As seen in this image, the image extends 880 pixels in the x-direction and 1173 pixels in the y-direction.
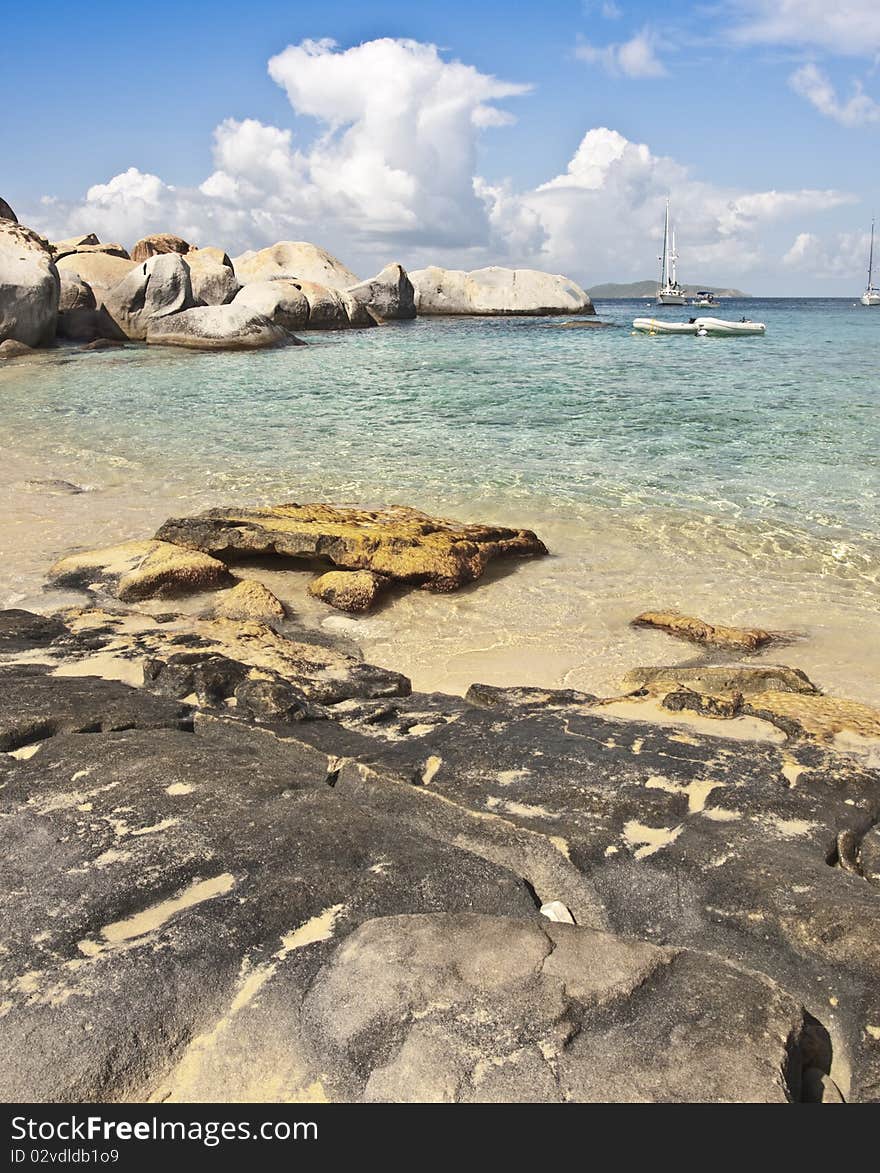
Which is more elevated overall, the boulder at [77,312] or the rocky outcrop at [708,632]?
the boulder at [77,312]

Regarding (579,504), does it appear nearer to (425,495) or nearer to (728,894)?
(425,495)

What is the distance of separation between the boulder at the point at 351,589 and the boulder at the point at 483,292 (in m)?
48.2

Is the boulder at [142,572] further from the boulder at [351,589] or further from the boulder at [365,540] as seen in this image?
the boulder at [351,589]

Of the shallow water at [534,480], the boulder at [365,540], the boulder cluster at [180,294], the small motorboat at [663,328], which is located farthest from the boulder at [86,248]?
the boulder at [365,540]

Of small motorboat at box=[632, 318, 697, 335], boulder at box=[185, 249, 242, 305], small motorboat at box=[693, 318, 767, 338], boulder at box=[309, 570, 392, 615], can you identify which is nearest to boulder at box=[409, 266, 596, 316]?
small motorboat at box=[632, 318, 697, 335]

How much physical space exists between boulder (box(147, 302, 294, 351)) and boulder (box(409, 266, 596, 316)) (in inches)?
910

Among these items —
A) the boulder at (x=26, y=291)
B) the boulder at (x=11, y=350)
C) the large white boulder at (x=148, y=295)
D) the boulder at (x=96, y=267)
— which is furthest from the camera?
the boulder at (x=96, y=267)

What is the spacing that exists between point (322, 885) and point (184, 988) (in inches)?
19.1

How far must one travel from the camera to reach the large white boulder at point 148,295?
1232 inches

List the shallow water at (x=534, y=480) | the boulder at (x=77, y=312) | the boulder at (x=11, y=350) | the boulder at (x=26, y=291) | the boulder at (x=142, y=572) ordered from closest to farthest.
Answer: the shallow water at (x=534, y=480) < the boulder at (x=142, y=572) < the boulder at (x=11, y=350) < the boulder at (x=26, y=291) < the boulder at (x=77, y=312)

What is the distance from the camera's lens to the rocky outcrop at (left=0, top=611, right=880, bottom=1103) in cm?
184

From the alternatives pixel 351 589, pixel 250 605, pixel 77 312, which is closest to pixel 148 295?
pixel 77 312

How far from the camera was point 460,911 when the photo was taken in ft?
7.72

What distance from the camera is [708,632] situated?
5652 millimetres
